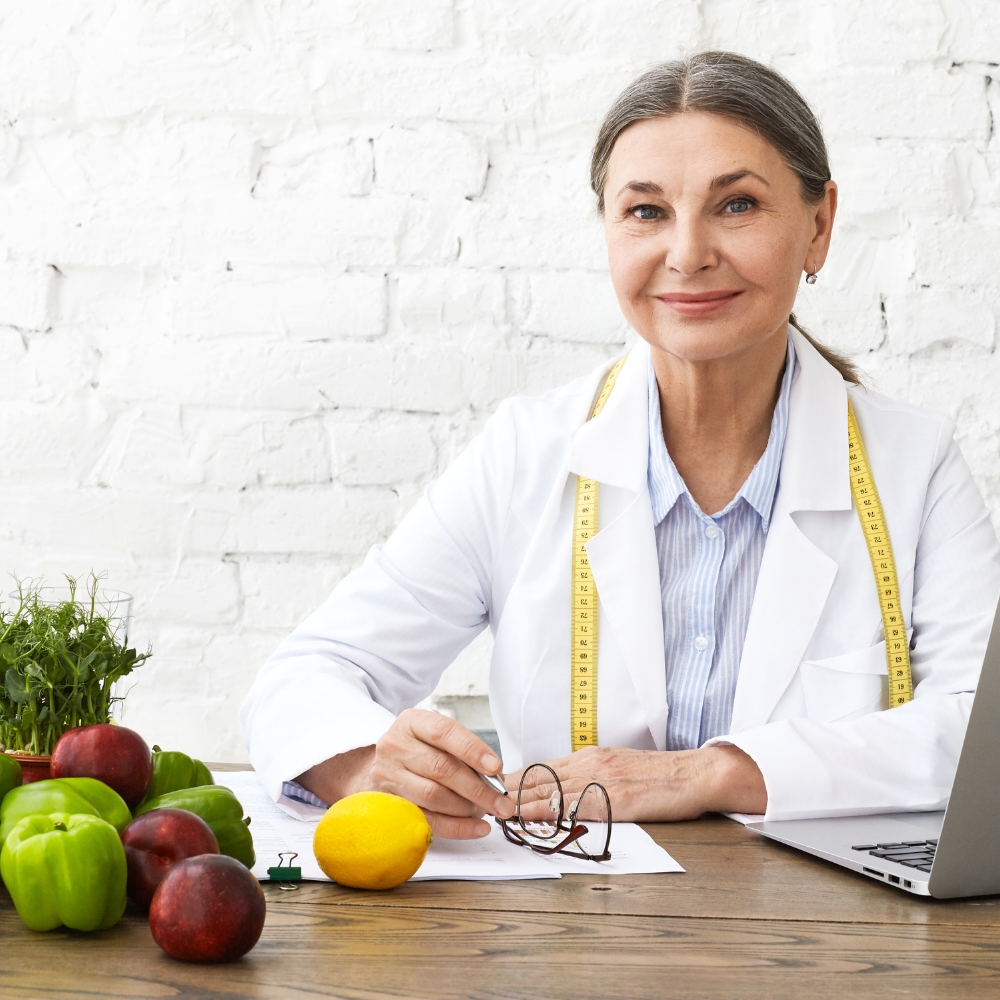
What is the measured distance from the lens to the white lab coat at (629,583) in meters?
1.87

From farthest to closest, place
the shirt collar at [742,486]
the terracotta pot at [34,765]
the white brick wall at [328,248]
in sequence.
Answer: the white brick wall at [328,248], the shirt collar at [742,486], the terracotta pot at [34,765]

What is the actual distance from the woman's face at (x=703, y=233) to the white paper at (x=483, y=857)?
2.83 feet

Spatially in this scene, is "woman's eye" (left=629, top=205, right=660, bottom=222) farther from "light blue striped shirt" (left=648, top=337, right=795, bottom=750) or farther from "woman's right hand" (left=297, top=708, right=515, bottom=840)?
"woman's right hand" (left=297, top=708, right=515, bottom=840)

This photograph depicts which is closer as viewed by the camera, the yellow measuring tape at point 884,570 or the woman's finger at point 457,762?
the woman's finger at point 457,762

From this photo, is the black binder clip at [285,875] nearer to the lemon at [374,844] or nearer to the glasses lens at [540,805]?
the lemon at [374,844]

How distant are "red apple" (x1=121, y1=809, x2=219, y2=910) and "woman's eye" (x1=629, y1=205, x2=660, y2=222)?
1267 mm

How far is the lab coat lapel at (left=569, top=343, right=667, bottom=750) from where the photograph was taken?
6.13ft

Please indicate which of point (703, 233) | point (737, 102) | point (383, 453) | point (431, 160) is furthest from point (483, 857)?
point (431, 160)

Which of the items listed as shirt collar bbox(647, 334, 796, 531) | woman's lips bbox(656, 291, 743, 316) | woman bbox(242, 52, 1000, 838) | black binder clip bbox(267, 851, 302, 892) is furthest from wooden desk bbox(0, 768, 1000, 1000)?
woman's lips bbox(656, 291, 743, 316)

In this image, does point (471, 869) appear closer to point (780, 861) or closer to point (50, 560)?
point (780, 861)

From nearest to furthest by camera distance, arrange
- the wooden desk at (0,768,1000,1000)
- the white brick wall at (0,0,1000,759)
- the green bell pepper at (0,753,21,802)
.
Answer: the wooden desk at (0,768,1000,1000)
the green bell pepper at (0,753,21,802)
the white brick wall at (0,0,1000,759)

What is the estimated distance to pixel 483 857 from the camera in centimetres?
127

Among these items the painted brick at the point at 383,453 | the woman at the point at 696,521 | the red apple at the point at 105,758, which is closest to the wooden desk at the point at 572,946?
the red apple at the point at 105,758

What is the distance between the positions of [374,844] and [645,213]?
1187mm
